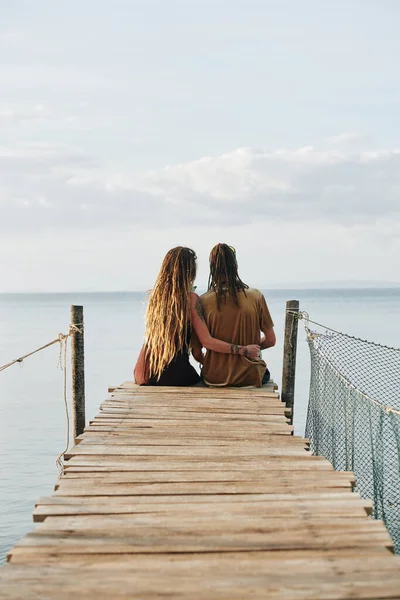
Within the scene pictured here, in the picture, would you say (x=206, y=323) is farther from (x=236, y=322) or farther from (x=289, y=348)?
(x=289, y=348)

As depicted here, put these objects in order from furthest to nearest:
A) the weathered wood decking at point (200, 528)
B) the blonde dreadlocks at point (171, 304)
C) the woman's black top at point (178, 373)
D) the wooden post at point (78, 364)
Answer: the wooden post at point (78, 364)
the woman's black top at point (178, 373)
the blonde dreadlocks at point (171, 304)
the weathered wood decking at point (200, 528)

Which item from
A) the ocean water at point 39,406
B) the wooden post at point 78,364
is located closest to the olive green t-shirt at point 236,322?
the ocean water at point 39,406

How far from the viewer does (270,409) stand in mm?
7293

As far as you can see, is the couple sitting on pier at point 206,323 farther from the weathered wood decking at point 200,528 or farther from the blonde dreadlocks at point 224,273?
the weathered wood decking at point 200,528

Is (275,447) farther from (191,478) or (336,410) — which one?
(336,410)

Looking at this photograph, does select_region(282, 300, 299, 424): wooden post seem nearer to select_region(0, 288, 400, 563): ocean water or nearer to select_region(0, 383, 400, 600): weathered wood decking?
select_region(0, 288, 400, 563): ocean water

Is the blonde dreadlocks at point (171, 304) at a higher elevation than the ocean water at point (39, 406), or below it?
higher

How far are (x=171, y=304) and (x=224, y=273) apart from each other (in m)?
0.65

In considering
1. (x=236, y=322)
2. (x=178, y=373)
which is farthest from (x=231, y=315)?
(x=178, y=373)

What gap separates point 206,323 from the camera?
26.7ft

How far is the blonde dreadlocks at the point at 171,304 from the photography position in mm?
7891

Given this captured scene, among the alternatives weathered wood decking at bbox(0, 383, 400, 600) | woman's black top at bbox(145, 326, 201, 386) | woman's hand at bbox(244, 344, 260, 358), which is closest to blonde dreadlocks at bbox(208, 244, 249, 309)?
woman's hand at bbox(244, 344, 260, 358)

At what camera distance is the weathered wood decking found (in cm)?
317

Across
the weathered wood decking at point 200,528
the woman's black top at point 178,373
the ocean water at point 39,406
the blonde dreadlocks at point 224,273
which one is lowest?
the ocean water at point 39,406
